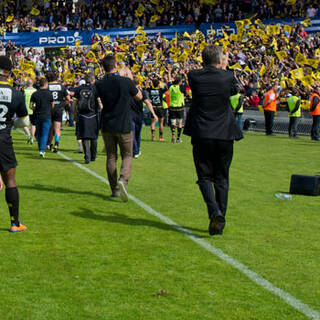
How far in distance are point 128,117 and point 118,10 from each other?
119 ft

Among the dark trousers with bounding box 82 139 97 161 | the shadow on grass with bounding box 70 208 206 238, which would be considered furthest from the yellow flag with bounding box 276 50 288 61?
the shadow on grass with bounding box 70 208 206 238

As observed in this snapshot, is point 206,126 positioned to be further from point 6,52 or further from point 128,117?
point 6,52

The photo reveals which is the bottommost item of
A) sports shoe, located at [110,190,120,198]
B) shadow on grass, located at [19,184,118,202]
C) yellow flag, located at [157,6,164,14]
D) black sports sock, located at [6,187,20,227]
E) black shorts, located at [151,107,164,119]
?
black shorts, located at [151,107,164,119]

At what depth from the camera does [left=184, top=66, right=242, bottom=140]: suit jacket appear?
281 inches

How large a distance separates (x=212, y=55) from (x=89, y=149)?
26.2 feet

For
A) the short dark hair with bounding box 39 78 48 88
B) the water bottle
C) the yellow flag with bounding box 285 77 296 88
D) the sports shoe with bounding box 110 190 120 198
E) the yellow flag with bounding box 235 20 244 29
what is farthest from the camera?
the yellow flag with bounding box 235 20 244 29

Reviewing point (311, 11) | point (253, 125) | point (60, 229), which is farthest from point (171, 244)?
point (311, 11)

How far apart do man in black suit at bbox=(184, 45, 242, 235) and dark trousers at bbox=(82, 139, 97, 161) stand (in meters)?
7.58

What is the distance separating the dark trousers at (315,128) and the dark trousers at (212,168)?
16.3 metres

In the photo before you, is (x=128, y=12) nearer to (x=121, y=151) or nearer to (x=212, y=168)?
(x=121, y=151)

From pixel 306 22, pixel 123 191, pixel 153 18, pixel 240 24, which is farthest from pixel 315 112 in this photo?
pixel 153 18

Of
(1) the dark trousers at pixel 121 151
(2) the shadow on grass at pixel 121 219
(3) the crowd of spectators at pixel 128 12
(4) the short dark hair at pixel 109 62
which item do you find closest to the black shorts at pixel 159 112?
(1) the dark trousers at pixel 121 151

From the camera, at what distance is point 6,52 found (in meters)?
41.8

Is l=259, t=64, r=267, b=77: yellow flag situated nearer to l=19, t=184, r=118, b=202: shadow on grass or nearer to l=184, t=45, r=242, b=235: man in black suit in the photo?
l=19, t=184, r=118, b=202: shadow on grass
